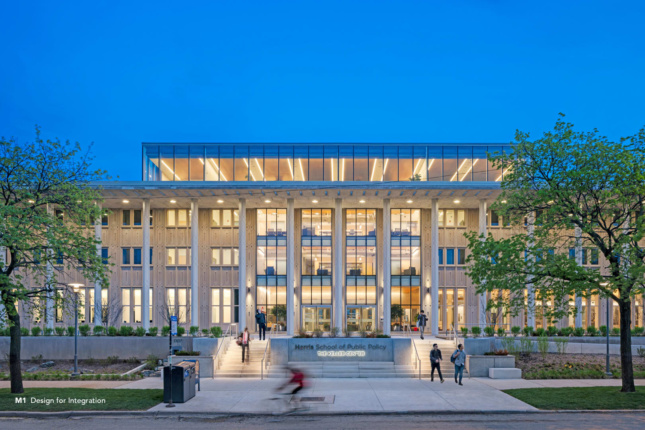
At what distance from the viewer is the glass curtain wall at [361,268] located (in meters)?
40.6

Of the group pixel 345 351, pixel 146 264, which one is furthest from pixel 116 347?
pixel 345 351

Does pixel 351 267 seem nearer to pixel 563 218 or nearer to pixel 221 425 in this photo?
pixel 563 218

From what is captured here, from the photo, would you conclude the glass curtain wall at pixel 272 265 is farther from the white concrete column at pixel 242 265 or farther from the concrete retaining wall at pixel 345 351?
the concrete retaining wall at pixel 345 351

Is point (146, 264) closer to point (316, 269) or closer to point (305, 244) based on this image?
point (305, 244)

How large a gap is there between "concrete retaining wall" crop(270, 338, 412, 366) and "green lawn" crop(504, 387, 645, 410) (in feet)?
26.1

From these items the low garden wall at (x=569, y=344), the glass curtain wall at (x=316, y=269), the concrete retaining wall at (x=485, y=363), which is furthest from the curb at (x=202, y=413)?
the glass curtain wall at (x=316, y=269)

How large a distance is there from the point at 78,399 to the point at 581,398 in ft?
55.8

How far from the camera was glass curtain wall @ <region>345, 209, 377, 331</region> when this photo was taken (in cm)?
4062

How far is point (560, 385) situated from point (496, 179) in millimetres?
20064

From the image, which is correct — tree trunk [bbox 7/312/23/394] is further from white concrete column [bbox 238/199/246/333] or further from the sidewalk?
white concrete column [bbox 238/199/246/333]

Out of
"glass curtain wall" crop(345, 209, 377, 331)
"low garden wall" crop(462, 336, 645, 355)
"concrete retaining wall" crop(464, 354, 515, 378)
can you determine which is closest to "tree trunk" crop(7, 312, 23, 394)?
"concrete retaining wall" crop(464, 354, 515, 378)

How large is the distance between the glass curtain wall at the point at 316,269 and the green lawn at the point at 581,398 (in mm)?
21269

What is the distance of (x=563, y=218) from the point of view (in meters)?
19.1

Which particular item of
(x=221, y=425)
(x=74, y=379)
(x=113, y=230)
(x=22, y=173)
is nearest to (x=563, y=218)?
(x=221, y=425)
